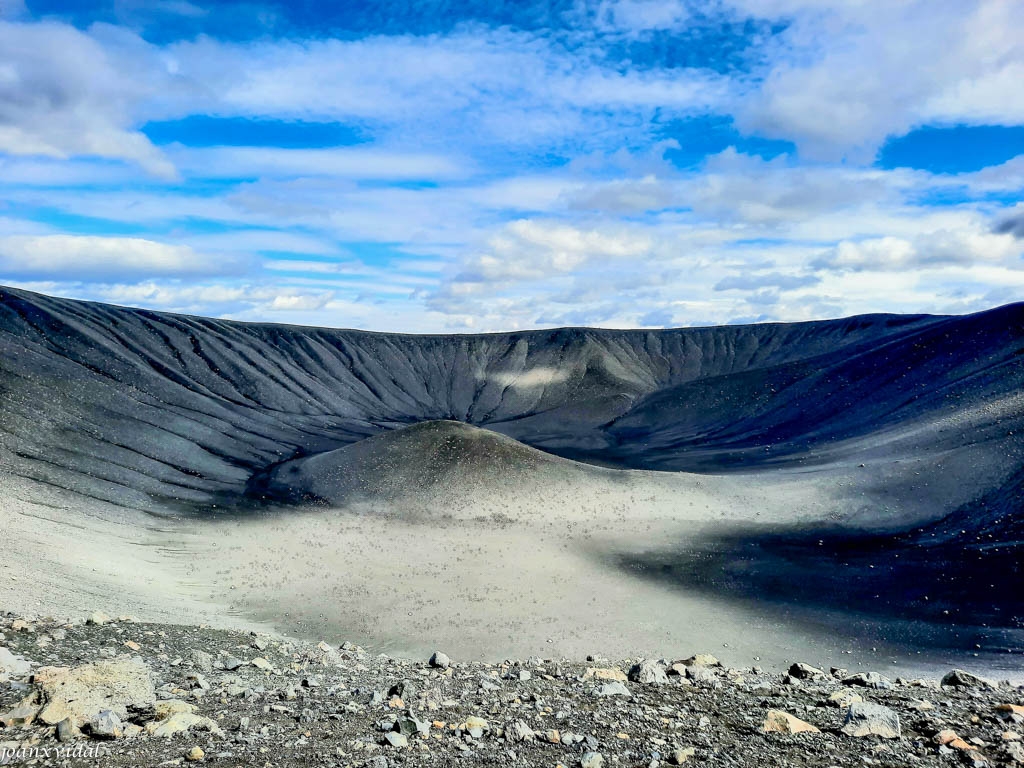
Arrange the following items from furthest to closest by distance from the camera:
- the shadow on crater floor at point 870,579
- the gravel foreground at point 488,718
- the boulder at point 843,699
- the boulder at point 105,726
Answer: the shadow on crater floor at point 870,579 < the boulder at point 843,699 < the boulder at point 105,726 < the gravel foreground at point 488,718

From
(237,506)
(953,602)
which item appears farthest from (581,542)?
(237,506)

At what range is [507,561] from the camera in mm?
28125

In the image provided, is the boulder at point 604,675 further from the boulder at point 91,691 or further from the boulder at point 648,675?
the boulder at point 91,691

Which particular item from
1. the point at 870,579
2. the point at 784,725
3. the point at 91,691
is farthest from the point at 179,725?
the point at 870,579

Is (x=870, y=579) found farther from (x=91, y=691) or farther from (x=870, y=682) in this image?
(x=91, y=691)

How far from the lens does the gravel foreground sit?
6.42 m

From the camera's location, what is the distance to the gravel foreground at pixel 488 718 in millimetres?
6418

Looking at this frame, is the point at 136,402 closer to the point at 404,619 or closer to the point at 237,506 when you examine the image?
the point at 237,506

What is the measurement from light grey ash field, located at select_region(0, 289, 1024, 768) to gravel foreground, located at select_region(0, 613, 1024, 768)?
5 cm

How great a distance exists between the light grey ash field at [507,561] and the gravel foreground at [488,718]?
47mm

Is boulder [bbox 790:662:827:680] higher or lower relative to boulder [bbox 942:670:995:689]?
lower

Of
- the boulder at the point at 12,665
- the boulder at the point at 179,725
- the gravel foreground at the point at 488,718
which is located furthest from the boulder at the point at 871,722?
the boulder at the point at 12,665

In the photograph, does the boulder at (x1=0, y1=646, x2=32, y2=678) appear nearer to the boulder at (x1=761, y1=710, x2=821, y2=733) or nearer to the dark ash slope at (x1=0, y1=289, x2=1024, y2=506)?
the boulder at (x1=761, y1=710, x2=821, y2=733)

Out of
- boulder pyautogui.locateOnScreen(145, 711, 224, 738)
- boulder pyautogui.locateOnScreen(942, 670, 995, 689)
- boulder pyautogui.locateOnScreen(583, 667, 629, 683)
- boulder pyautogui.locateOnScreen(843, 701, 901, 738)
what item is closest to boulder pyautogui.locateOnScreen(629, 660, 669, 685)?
boulder pyautogui.locateOnScreen(583, 667, 629, 683)
